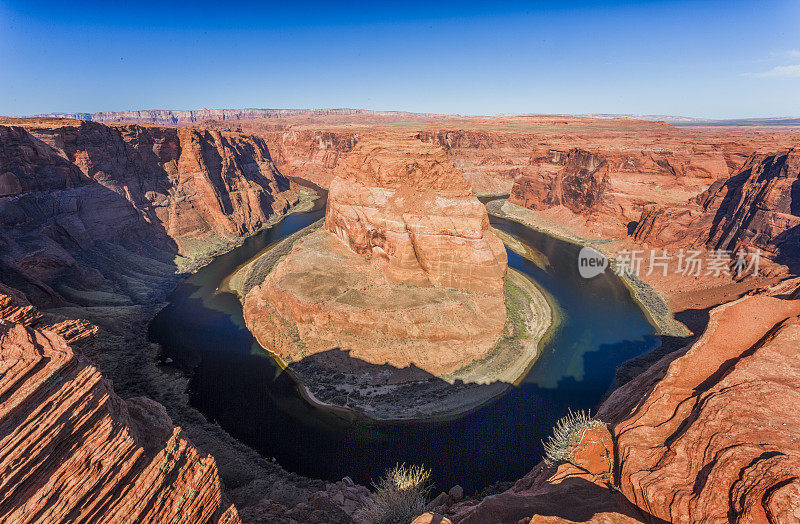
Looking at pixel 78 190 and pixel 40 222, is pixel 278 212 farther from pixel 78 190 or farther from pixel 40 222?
pixel 40 222

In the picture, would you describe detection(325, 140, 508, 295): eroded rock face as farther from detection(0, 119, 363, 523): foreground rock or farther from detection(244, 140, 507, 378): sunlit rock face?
detection(0, 119, 363, 523): foreground rock

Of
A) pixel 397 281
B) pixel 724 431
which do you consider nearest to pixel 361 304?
pixel 397 281

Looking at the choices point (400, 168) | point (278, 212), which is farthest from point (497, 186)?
point (400, 168)

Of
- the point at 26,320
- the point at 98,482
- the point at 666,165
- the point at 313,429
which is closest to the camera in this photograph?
the point at 98,482

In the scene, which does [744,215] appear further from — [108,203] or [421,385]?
[108,203]

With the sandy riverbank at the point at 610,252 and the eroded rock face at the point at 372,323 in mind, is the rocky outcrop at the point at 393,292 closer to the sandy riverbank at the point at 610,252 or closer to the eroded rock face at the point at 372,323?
the eroded rock face at the point at 372,323

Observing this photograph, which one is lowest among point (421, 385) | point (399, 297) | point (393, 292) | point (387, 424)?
point (387, 424)
